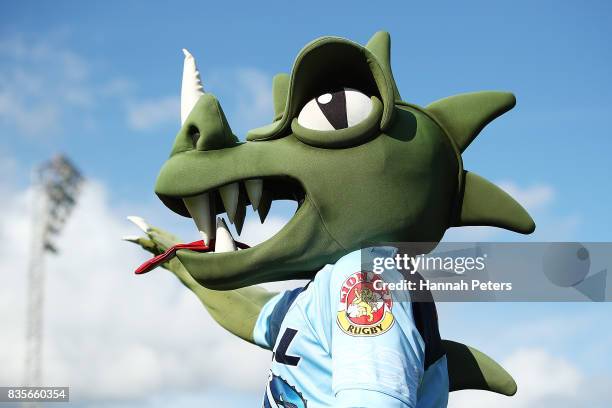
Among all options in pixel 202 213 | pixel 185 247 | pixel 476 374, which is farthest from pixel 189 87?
pixel 476 374

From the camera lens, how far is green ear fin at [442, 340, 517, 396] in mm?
3229

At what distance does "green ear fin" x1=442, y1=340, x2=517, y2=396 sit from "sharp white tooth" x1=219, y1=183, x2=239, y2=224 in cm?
107

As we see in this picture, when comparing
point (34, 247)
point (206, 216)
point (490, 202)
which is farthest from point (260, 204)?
point (34, 247)

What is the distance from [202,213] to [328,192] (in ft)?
1.85

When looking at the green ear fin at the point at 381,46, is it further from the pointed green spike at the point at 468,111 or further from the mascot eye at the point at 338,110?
the mascot eye at the point at 338,110

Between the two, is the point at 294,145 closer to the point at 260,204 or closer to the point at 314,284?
the point at 260,204

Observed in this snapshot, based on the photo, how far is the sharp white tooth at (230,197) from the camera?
3.00 metres

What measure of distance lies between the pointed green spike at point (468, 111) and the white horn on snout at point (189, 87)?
994 mm

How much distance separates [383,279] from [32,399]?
270 cm

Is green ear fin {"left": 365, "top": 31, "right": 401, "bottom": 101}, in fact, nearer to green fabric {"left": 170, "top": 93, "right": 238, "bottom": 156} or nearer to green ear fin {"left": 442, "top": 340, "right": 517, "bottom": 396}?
green fabric {"left": 170, "top": 93, "right": 238, "bottom": 156}

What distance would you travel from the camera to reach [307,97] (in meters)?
3.06

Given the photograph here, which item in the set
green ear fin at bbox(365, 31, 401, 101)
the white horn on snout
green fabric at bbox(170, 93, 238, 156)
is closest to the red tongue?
green fabric at bbox(170, 93, 238, 156)

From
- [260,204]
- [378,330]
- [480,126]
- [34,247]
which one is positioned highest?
[34,247]

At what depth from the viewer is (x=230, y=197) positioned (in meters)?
3.01
